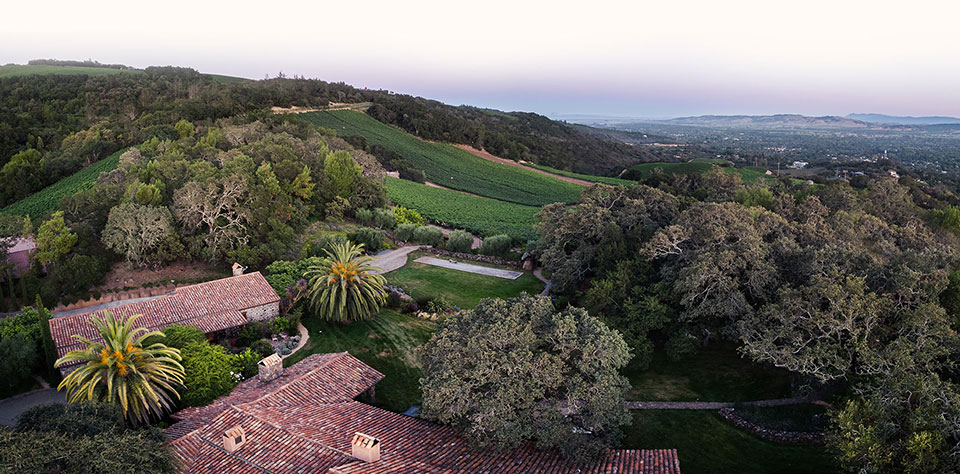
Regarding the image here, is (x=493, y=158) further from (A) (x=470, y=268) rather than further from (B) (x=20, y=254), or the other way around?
(B) (x=20, y=254)

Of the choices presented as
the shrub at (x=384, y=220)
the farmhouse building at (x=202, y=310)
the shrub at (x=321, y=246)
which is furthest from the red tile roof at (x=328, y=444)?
the shrub at (x=384, y=220)

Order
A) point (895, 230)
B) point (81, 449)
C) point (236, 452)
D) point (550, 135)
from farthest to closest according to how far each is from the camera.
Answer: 1. point (550, 135)
2. point (895, 230)
3. point (236, 452)
4. point (81, 449)

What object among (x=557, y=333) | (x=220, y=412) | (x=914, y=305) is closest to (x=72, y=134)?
(x=220, y=412)

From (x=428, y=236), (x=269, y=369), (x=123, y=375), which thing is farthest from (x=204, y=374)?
(x=428, y=236)

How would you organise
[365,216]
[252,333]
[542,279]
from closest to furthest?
[252,333]
[542,279]
[365,216]

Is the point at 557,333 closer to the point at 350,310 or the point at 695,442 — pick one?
the point at 695,442

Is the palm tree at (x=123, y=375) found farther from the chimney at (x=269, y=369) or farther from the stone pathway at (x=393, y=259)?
the stone pathway at (x=393, y=259)
